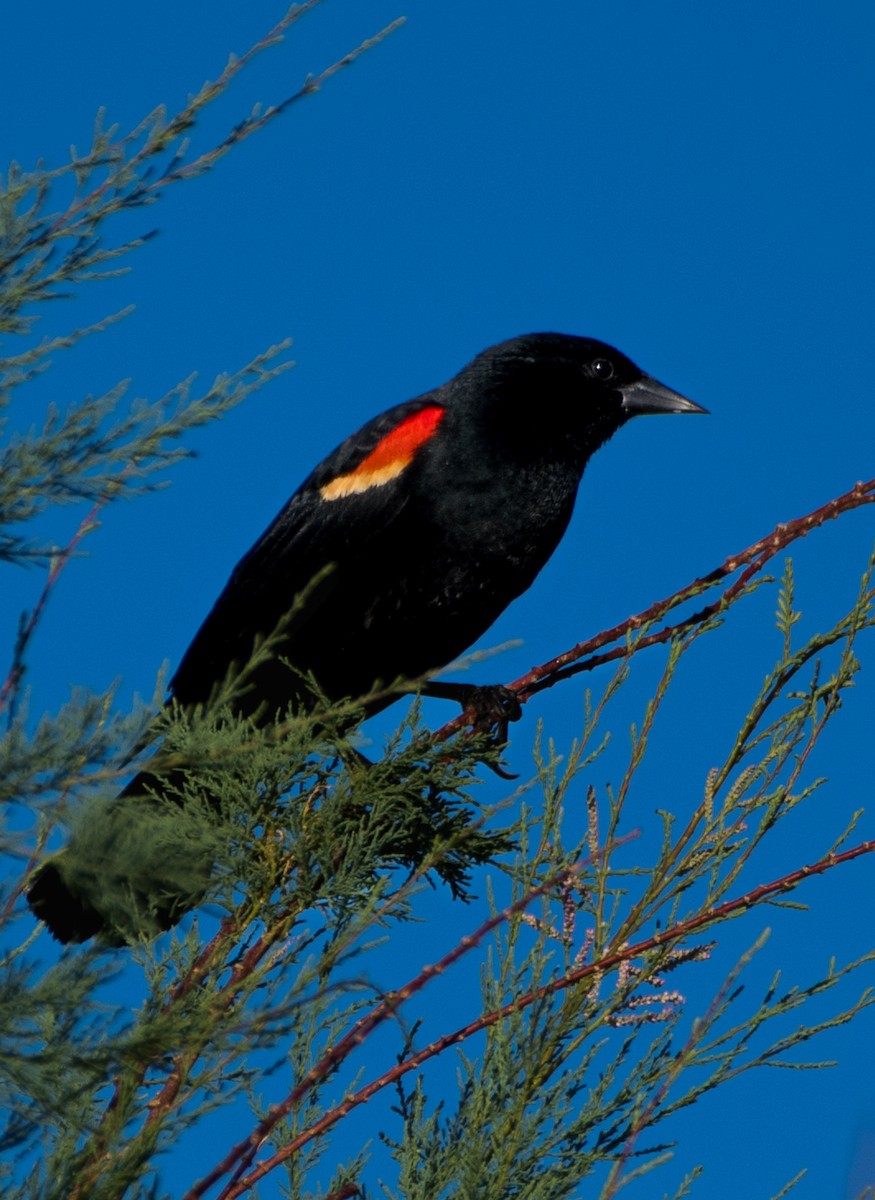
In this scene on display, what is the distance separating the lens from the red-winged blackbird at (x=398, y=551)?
3.05 meters

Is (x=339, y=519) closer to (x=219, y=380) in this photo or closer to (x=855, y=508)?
(x=219, y=380)

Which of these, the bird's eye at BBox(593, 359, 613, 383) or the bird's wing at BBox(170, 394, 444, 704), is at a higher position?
the bird's eye at BBox(593, 359, 613, 383)

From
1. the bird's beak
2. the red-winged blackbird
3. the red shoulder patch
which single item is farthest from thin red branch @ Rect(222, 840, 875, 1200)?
the bird's beak

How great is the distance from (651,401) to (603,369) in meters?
0.16

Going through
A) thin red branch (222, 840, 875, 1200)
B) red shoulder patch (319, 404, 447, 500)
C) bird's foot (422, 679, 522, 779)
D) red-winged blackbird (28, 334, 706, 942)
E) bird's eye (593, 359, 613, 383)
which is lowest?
thin red branch (222, 840, 875, 1200)

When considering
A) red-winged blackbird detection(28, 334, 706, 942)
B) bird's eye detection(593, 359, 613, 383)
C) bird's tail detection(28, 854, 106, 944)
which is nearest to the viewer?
bird's tail detection(28, 854, 106, 944)

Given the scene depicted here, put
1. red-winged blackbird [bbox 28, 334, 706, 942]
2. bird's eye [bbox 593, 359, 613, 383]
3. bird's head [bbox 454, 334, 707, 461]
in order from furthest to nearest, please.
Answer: bird's eye [bbox 593, 359, 613, 383]
bird's head [bbox 454, 334, 707, 461]
red-winged blackbird [bbox 28, 334, 706, 942]

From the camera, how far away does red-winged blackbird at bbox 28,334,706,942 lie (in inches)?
120

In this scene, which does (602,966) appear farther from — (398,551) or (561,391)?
(561,391)

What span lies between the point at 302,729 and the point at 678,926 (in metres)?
0.59

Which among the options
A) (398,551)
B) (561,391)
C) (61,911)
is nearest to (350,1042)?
(61,911)

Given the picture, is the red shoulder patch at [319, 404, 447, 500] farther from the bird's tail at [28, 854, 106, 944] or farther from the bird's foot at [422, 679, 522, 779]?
the bird's tail at [28, 854, 106, 944]

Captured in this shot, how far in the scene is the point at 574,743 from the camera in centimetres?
187

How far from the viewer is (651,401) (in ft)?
12.0
